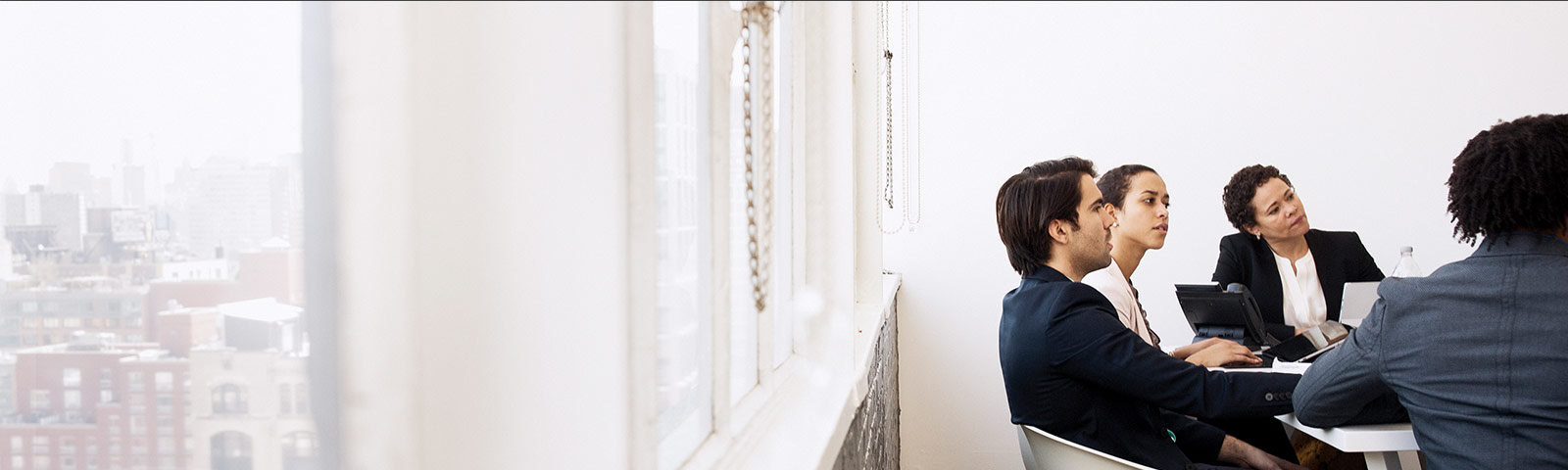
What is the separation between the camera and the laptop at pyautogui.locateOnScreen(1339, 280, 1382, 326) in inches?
107

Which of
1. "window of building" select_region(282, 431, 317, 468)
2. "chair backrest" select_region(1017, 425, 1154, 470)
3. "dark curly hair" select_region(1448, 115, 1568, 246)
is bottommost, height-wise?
"chair backrest" select_region(1017, 425, 1154, 470)

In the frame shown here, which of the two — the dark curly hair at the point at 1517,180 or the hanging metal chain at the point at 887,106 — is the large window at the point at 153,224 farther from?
the hanging metal chain at the point at 887,106

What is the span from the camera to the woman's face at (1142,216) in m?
2.70

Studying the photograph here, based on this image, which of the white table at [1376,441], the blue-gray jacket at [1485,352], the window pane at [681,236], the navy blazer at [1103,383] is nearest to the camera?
the window pane at [681,236]

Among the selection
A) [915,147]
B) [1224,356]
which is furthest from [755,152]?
[915,147]

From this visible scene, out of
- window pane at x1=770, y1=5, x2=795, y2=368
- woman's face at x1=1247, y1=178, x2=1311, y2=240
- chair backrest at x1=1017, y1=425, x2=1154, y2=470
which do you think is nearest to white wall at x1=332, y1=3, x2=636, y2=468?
window pane at x1=770, y1=5, x2=795, y2=368

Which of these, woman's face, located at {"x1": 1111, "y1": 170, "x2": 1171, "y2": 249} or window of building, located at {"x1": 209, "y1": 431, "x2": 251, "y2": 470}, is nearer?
window of building, located at {"x1": 209, "y1": 431, "x2": 251, "y2": 470}

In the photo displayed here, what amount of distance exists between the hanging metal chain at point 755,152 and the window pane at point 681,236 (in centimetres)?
5

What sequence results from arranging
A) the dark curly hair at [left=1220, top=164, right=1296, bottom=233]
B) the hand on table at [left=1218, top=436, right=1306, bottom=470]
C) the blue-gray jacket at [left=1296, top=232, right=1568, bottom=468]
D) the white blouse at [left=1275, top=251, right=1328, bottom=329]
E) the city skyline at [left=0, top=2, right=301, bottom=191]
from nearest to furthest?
the city skyline at [left=0, top=2, right=301, bottom=191], the blue-gray jacket at [left=1296, top=232, right=1568, bottom=468], the hand on table at [left=1218, top=436, right=1306, bottom=470], the white blouse at [left=1275, top=251, right=1328, bottom=329], the dark curly hair at [left=1220, top=164, right=1296, bottom=233]

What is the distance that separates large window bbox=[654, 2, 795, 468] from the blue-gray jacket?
1.02 m

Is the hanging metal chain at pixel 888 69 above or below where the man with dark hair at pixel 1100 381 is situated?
above

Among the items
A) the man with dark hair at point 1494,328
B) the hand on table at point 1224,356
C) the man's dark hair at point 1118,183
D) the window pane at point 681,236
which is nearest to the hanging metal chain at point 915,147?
the man's dark hair at point 1118,183

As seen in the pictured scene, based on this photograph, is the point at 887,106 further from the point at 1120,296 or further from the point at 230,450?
the point at 230,450

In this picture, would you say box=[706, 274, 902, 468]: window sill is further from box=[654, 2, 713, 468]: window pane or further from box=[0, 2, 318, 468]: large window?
box=[0, 2, 318, 468]: large window
